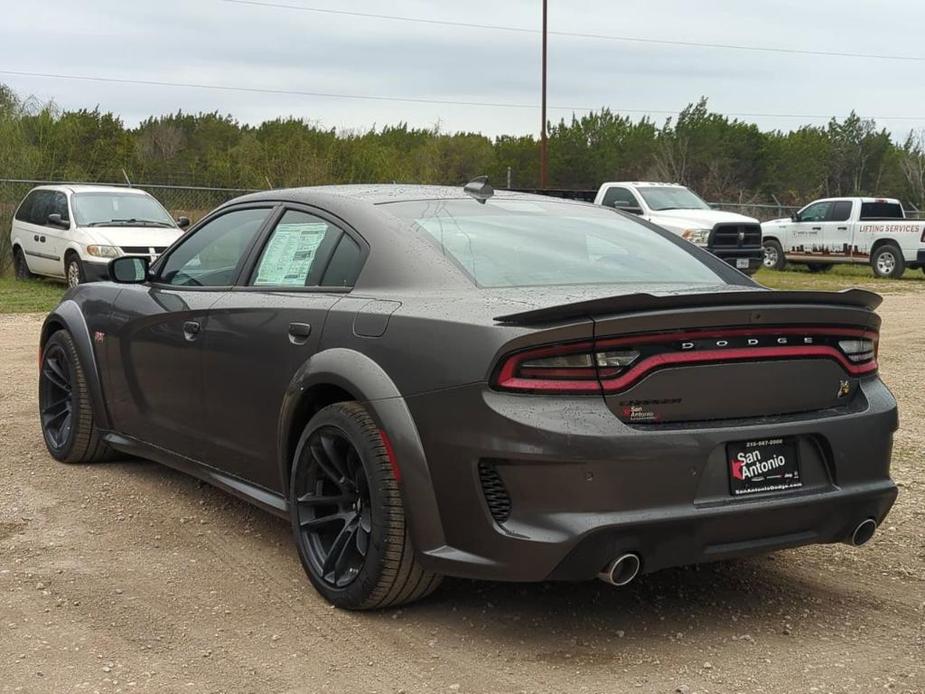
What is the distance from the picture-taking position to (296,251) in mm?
4789

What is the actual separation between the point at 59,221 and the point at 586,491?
15250mm

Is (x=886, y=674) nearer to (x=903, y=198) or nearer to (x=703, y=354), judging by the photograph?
(x=703, y=354)

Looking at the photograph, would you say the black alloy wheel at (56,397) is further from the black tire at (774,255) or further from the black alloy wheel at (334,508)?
the black tire at (774,255)

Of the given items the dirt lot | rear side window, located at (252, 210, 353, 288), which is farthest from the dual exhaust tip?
rear side window, located at (252, 210, 353, 288)

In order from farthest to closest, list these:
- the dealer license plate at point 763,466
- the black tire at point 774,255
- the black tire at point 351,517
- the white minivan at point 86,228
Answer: the black tire at point 774,255 → the white minivan at point 86,228 → the black tire at point 351,517 → the dealer license plate at point 763,466

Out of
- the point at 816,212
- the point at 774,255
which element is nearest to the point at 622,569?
the point at 816,212

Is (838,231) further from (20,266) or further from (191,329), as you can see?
(191,329)

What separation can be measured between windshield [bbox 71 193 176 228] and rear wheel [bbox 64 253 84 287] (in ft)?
1.75

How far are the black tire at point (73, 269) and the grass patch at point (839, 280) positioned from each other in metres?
11.6

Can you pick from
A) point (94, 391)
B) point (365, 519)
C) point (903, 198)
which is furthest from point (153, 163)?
point (903, 198)

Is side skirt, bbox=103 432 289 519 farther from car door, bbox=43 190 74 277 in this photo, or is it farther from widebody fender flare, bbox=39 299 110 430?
car door, bbox=43 190 74 277

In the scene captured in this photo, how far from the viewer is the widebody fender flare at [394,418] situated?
3.75 m

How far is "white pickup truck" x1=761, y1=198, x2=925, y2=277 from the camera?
24109 mm

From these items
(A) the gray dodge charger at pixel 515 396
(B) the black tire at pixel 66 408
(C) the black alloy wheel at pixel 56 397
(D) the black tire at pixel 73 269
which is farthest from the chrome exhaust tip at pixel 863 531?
(D) the black tire at pixel 73 269
